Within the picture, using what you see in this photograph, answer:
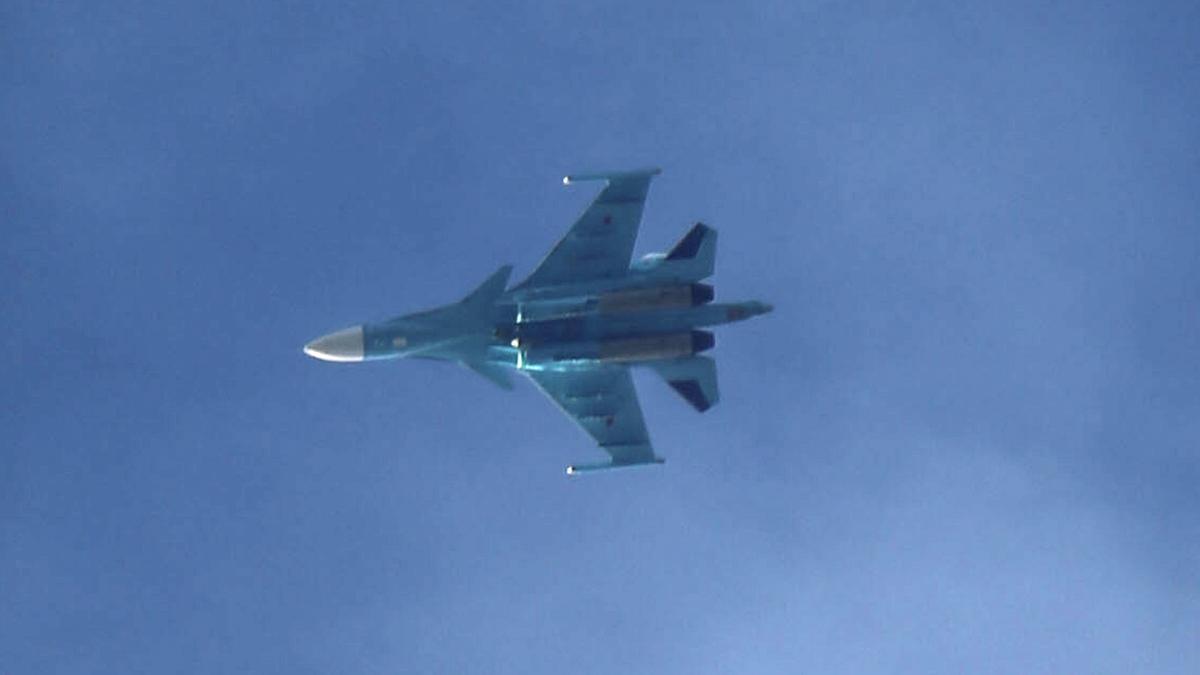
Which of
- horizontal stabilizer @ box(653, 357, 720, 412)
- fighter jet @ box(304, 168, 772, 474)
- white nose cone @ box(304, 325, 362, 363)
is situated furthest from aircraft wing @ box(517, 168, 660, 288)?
white nose cone @ box(304, 325, 362, 363)

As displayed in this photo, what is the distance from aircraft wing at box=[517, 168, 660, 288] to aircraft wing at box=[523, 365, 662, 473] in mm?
6612

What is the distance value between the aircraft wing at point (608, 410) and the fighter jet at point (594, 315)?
2.44 meters

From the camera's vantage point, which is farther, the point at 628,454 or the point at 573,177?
→ the point at 628,454

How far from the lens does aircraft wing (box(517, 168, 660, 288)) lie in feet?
295

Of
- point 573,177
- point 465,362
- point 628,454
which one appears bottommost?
point 628,454

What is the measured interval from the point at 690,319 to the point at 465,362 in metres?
12.9

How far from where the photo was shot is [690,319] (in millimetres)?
88500

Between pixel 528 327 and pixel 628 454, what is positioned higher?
pixel 528 327

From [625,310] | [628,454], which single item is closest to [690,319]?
[625,310]

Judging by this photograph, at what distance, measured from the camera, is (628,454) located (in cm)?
9362

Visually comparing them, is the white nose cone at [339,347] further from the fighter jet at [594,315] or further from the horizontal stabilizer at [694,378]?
the horizontal stabilizer at [694,378]

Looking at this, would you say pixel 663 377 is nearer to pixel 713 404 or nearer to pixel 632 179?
pixel 713 404

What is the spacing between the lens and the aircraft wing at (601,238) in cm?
9000

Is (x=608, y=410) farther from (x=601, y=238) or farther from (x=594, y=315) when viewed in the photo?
(x=601, y=238)
